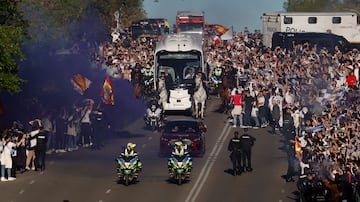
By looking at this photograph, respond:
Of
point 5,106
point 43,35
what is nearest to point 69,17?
point 43,35

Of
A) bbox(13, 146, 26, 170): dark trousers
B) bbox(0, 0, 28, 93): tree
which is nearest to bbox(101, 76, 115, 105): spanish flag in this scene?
bbox(13, 146, 26, 170): dark trousers

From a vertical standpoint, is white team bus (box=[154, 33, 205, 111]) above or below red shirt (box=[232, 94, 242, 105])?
above

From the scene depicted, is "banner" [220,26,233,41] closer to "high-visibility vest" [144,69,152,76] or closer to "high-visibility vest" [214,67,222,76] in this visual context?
"high-visibility vest" [214,67,222,76]

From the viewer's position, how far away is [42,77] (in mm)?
52344

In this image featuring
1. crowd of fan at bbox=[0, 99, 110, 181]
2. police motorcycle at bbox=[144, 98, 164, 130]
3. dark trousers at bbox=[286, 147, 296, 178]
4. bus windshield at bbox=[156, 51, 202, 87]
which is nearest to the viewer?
dark trousers at bbox=[286, 147, 296, 178]

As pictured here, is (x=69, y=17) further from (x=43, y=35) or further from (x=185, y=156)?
(x=185, y=156)

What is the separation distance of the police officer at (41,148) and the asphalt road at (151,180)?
1.02 feet

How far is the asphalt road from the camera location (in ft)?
132

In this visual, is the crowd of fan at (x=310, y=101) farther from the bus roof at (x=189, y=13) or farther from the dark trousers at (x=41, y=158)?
the bus roof at (x=189, y=13)

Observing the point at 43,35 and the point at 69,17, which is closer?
the point at 43,35

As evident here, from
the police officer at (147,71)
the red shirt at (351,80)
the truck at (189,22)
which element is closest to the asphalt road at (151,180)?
the red shirt at (351,80)

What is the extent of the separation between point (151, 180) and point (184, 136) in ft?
14.3

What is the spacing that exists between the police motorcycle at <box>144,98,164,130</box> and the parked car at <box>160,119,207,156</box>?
22.5 ft

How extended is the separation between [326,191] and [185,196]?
6489mm
